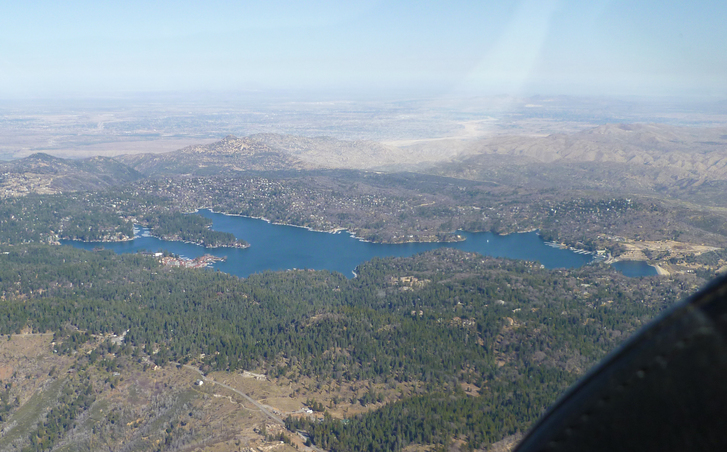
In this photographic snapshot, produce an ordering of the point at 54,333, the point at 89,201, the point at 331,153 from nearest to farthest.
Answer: the point at 54,333
the point at 89,201
the point at 331,153

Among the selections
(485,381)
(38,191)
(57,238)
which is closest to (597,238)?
(485,381)

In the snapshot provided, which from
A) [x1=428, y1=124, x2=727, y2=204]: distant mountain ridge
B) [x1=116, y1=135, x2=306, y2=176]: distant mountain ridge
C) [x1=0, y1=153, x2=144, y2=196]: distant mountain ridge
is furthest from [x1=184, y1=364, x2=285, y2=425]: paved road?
[x1=116, y1=135, x2=306, y2=176]: distant mountain ridge

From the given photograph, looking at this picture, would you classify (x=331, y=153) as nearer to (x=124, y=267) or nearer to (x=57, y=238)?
(x=57, y=238)

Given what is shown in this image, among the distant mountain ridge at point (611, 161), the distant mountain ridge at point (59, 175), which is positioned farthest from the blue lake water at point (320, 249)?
the distant mountain ridge at point (611, 161)

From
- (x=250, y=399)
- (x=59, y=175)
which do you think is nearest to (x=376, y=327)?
(x=250, y=399)

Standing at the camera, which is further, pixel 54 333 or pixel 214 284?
pixel 214 284

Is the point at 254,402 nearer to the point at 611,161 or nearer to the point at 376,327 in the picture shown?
the point at 376,327

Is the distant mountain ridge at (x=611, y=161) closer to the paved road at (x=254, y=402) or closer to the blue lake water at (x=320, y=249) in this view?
the blue lake water at (x=320, y=249)

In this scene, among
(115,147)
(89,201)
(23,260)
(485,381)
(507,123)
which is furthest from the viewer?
(507,123)
